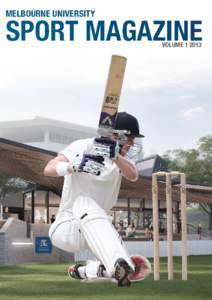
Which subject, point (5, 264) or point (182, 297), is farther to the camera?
point (5, 264)

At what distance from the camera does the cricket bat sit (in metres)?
4.33

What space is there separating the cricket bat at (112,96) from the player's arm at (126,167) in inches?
16.3

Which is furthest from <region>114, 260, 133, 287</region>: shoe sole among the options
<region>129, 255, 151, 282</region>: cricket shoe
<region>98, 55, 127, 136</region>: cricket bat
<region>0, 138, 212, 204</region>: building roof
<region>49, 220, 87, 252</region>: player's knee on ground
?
<region>0, 138, 212, 204</region>: building roof

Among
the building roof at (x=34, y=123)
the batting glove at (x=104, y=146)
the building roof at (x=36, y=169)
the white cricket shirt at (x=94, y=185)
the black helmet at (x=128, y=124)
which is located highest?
the building roof at (x=34, y=123)

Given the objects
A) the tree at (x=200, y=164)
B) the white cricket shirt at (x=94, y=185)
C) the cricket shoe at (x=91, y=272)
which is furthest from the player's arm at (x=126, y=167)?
the tree at (x=200, y=164)

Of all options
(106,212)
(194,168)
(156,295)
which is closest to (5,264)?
(156,295)

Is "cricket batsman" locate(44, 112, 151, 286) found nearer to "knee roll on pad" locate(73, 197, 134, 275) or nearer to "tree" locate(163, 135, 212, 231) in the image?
"knee roll on pad" locate(73, 197, 134, 275)

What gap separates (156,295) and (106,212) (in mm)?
3159

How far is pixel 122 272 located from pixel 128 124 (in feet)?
3.71

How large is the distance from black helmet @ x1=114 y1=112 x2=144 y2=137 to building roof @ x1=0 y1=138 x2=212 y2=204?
1144 centimetres

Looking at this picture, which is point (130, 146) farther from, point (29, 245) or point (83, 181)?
point (29, 245)

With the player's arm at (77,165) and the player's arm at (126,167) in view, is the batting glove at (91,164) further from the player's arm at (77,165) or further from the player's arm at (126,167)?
the player's arm at (126,167)

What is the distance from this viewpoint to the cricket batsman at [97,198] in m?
4.59

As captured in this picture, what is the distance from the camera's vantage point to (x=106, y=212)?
5152mm
